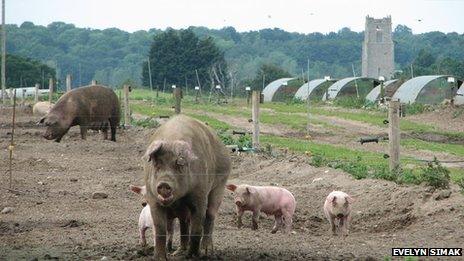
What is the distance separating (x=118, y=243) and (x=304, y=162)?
975cm

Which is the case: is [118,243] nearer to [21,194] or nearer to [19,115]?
[21,194]

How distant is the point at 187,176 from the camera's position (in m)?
10.2

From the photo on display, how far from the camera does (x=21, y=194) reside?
16.8m

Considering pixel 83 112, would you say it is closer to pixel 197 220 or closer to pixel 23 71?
pixel 197 220

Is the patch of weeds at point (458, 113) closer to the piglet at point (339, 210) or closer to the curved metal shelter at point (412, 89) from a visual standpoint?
the curved metal shelter at point (412, 89)

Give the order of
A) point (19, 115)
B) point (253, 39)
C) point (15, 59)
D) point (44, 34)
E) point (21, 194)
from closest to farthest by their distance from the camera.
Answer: point (21, 194)
point (19, 115)
point (15, 59)
point (44, 34)
point (253, 39)

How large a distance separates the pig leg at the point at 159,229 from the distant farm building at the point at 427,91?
41.9 metres

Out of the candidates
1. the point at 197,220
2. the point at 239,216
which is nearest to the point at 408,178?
the point at 239,216

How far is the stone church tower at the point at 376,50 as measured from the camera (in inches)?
3839

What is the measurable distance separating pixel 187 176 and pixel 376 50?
91150 mm

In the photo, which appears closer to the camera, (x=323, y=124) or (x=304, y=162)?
(x=304, y=162)

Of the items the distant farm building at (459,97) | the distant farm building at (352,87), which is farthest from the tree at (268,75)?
the distant farm building at (459,97)

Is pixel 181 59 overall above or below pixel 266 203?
above

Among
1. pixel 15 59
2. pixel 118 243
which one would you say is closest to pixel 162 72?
pixel 15 59
